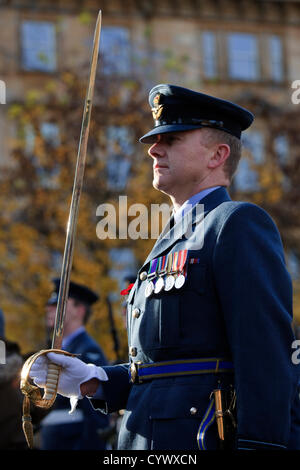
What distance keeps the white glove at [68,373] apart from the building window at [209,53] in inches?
799

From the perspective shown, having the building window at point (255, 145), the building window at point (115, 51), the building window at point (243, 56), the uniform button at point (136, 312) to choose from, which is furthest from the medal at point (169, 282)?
the building window at point (243, 56)

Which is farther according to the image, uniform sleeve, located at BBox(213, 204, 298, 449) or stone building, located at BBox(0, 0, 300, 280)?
stone building, located at BBox(0, 0, 300, 280)

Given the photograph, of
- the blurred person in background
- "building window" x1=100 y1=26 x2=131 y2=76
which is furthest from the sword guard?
"building window" x1=100 y1=26 x2=131 y2=76

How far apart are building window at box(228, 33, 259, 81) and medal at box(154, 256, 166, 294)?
20.5 m

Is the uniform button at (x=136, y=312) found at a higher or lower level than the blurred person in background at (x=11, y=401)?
higher

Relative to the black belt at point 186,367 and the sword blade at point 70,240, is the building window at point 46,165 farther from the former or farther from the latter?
the black belt at point 186,367

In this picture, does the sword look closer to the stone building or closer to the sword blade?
the sword blade

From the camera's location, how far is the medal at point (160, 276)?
3178 millimetres

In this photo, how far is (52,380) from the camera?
294 cm

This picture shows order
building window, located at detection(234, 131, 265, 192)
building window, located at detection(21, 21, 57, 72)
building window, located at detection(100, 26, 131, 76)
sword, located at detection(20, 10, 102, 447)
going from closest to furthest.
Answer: sword, located at detection(20, 10, 102, 447) < building window, located at detection(100, 26, 131, 76) < building window, located at detection(234, 131, 265, 192) < building window, located at detection(21, 21, 57, 72)

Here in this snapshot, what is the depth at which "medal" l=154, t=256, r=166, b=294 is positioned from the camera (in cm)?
318

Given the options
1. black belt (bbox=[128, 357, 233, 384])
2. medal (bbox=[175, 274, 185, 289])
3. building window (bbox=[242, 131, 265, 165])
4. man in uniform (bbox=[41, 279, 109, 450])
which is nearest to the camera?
black belt (bbox=[128, 357, 233, 384])

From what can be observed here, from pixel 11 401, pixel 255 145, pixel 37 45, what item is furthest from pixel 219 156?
pixel 37 45

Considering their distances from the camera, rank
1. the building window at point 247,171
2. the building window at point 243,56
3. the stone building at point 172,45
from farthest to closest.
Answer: the building window at point 243,56
the stone building at point 172,45
the building window at point 247,171
